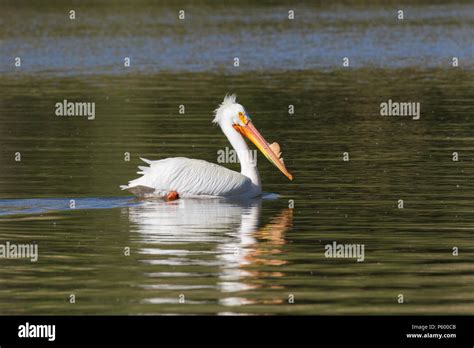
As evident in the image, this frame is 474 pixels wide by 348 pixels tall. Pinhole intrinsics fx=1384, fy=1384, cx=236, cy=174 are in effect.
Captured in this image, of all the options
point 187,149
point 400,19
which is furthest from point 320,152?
point 400,19

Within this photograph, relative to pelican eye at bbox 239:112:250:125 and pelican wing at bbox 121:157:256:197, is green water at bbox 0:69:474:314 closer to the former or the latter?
pelican wing at bbox 121:157:256:197

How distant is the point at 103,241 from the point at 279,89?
56.5 ft

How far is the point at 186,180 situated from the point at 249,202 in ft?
2.70

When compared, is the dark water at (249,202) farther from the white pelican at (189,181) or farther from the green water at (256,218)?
the white pelican at (189,181)

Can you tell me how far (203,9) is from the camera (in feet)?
191

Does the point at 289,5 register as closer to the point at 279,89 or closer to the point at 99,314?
the point at 279,89

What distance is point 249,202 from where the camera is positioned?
17.0 meters

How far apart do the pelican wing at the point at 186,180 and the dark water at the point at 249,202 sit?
0.76 feet

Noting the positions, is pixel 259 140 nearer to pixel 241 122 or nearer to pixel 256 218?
pixel 241 122

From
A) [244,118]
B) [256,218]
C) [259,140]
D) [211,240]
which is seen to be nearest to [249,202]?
[256,218]

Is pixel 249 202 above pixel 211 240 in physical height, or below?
above

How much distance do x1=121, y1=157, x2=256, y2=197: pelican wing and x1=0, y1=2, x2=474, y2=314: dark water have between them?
0.76 ft

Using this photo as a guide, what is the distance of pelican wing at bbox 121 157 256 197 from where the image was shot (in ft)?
55.5
